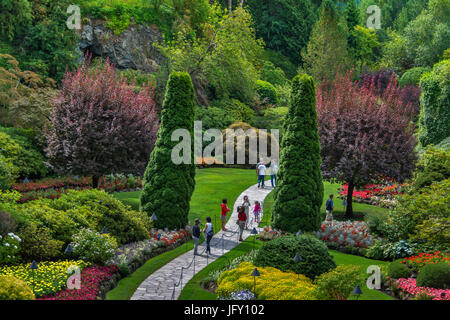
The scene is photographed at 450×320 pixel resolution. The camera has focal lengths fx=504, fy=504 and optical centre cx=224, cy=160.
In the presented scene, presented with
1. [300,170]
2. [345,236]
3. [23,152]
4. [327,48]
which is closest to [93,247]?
[300,170]

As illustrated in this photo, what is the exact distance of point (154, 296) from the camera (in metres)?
13.5

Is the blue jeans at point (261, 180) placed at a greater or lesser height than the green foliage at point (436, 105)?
lesser

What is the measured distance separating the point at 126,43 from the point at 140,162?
22800 millimetres

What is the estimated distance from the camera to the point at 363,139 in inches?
876

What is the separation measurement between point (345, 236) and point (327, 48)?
4392cm

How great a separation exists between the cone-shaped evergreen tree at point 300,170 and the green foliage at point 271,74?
39.0 meters

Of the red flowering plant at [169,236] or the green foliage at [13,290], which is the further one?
the red flowering plant at [169,236]

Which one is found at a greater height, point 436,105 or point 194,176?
point 436,105

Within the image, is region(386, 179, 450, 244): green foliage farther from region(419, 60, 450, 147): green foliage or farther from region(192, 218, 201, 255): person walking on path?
region(419, 60, 450, 147): green foliage

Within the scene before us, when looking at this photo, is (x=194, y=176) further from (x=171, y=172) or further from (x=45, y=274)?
(x=45, y=274)

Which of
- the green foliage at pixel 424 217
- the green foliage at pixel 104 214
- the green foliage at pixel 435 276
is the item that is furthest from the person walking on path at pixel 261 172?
the green foliage at pixel 435 276

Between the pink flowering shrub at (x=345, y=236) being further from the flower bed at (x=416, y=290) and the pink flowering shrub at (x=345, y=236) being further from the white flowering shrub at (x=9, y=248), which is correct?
the white flowering shrub at (x=9, y=248)

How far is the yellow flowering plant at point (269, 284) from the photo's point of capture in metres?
12.3

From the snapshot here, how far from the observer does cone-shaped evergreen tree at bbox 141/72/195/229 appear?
20.1 metres
